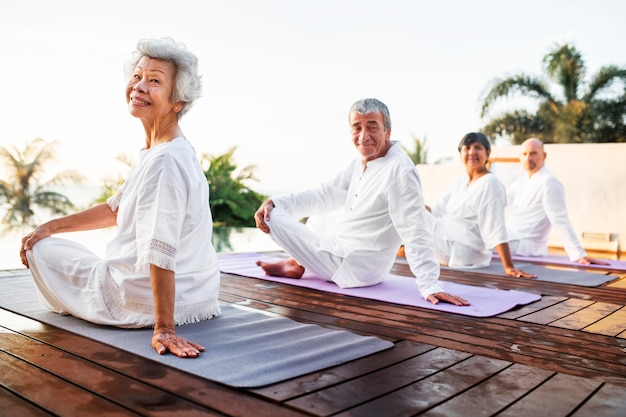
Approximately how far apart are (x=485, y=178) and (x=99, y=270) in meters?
3.15

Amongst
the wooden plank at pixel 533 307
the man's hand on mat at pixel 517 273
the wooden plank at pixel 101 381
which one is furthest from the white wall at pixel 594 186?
the wooden plank at pixel 101 381

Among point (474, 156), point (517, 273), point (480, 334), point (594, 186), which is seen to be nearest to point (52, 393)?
point (480, 334)

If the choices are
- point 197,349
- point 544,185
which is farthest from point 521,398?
point 544,185

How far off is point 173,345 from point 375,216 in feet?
5.95

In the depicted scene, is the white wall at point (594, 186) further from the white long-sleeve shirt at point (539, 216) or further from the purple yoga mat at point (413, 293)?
the purple yoga mat at point (413, 293)

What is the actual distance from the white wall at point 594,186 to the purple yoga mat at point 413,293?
15.5ft

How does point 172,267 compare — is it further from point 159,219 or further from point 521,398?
Answer: point 521,398

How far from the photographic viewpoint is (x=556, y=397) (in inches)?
58.1

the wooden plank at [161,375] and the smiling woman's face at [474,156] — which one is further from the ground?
the smiling woman's face at [474,156]

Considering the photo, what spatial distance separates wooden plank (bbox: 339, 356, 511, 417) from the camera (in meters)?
1.33

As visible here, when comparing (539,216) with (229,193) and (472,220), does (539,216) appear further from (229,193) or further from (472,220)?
(229,193)

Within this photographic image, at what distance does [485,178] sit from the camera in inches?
170

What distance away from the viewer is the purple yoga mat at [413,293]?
8.90 ft

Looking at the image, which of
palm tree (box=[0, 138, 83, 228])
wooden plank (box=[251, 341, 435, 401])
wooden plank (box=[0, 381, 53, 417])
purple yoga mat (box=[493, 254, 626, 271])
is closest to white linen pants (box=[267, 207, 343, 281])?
wooden plank (box=[251, 341, 435, 401])
